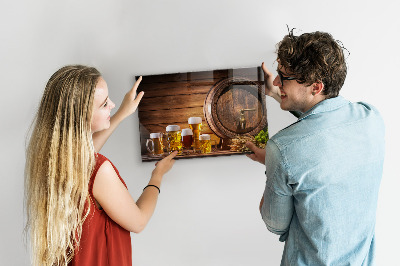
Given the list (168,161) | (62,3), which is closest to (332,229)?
(168,161)

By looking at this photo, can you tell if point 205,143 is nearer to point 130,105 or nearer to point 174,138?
point 174,138

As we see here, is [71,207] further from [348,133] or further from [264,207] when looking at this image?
[348,133]

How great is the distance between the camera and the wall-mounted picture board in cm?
193

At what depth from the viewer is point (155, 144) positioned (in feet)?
6.45

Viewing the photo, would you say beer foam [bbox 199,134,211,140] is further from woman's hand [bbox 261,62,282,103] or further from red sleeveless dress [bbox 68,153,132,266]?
red sleeveless dress [bbox 68,153,132,266]

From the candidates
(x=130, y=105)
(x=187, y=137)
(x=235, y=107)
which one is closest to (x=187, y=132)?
(x=187, y=137)

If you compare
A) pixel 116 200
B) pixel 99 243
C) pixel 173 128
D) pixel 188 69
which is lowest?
pixel 99 243

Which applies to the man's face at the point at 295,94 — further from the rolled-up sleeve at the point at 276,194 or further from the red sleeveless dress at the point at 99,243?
the red sleeveless dress at the point at 99,243

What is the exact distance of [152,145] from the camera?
197cm

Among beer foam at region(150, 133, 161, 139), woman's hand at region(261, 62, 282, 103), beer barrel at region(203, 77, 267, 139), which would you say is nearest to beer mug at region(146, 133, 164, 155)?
beer foam at region(150, 133, 161, 139)

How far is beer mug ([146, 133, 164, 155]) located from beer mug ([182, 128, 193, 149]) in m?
0.11

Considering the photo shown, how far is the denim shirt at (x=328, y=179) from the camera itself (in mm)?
1196

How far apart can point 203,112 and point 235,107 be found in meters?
0.15

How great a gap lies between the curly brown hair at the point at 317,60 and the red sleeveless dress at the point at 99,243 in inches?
26.6
